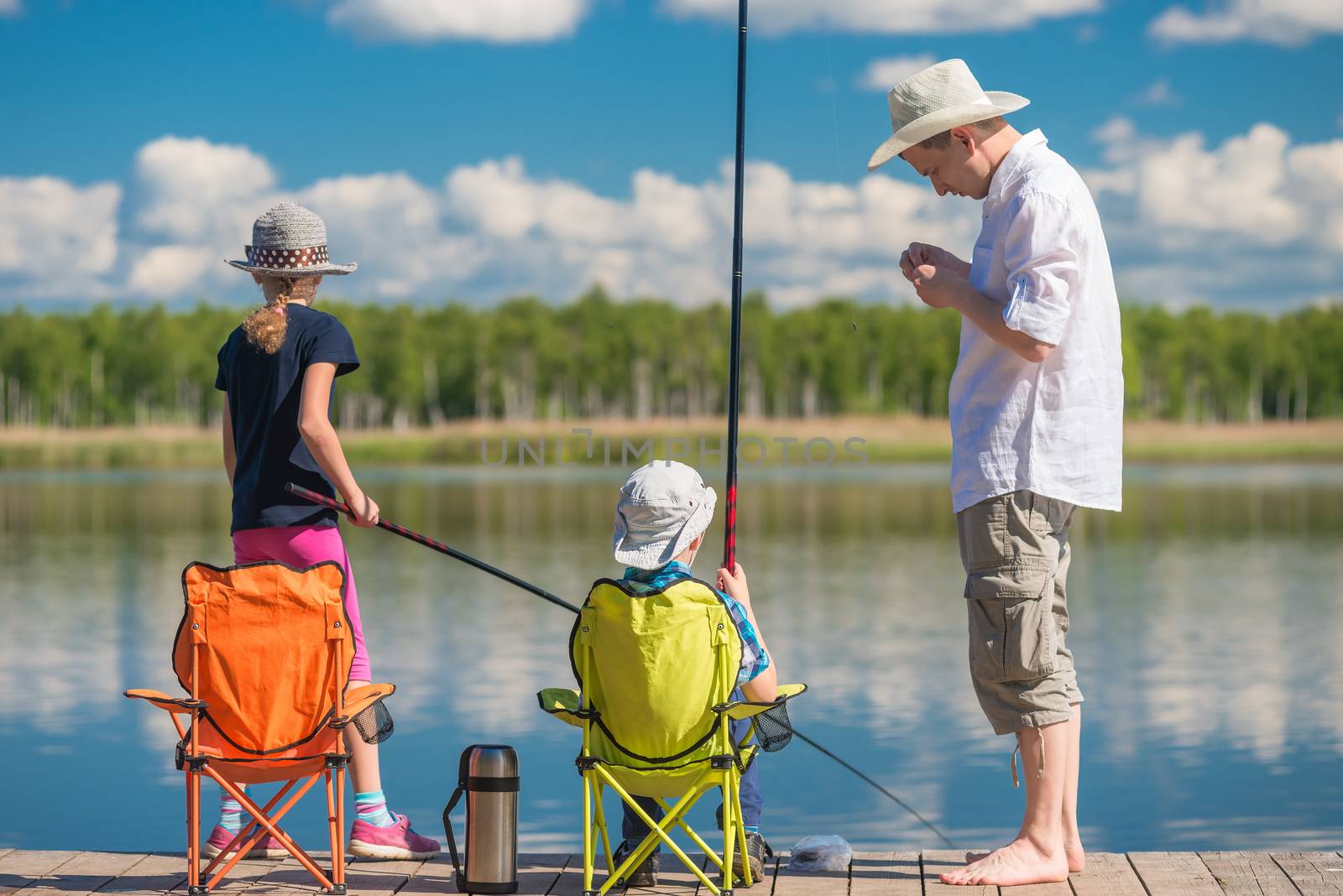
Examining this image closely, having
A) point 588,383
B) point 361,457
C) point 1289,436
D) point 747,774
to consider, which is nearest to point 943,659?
point 747,774

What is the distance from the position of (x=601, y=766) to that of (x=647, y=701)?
0.50 feet

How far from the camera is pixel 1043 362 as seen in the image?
3.20 m

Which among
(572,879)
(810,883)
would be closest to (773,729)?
(810,883)

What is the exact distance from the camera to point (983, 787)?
5207mm

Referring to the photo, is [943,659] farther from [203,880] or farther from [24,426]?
[24,426]

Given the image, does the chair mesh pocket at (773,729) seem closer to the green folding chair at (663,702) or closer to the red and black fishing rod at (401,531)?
the green folding chair at (663,702)

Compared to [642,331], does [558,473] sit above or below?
below

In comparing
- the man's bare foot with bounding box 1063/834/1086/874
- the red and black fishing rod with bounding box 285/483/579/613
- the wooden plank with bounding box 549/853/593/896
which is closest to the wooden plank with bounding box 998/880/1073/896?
the man's bare foot with bounding box 1063/834/1086/874

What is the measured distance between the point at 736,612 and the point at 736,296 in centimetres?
85

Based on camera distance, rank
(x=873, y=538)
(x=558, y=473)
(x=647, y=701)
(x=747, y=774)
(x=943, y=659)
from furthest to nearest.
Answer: (x=558, y=473)
(x=873, y=538)
(x=943, y=659)
(x=747, y=774)
(x=647, y=701)

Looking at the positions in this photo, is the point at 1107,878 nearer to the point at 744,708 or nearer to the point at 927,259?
the point at 744,708

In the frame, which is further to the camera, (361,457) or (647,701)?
(361,457)

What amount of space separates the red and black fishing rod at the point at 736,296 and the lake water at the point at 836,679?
4.86 feet

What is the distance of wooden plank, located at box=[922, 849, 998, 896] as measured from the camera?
3137 millimetres
